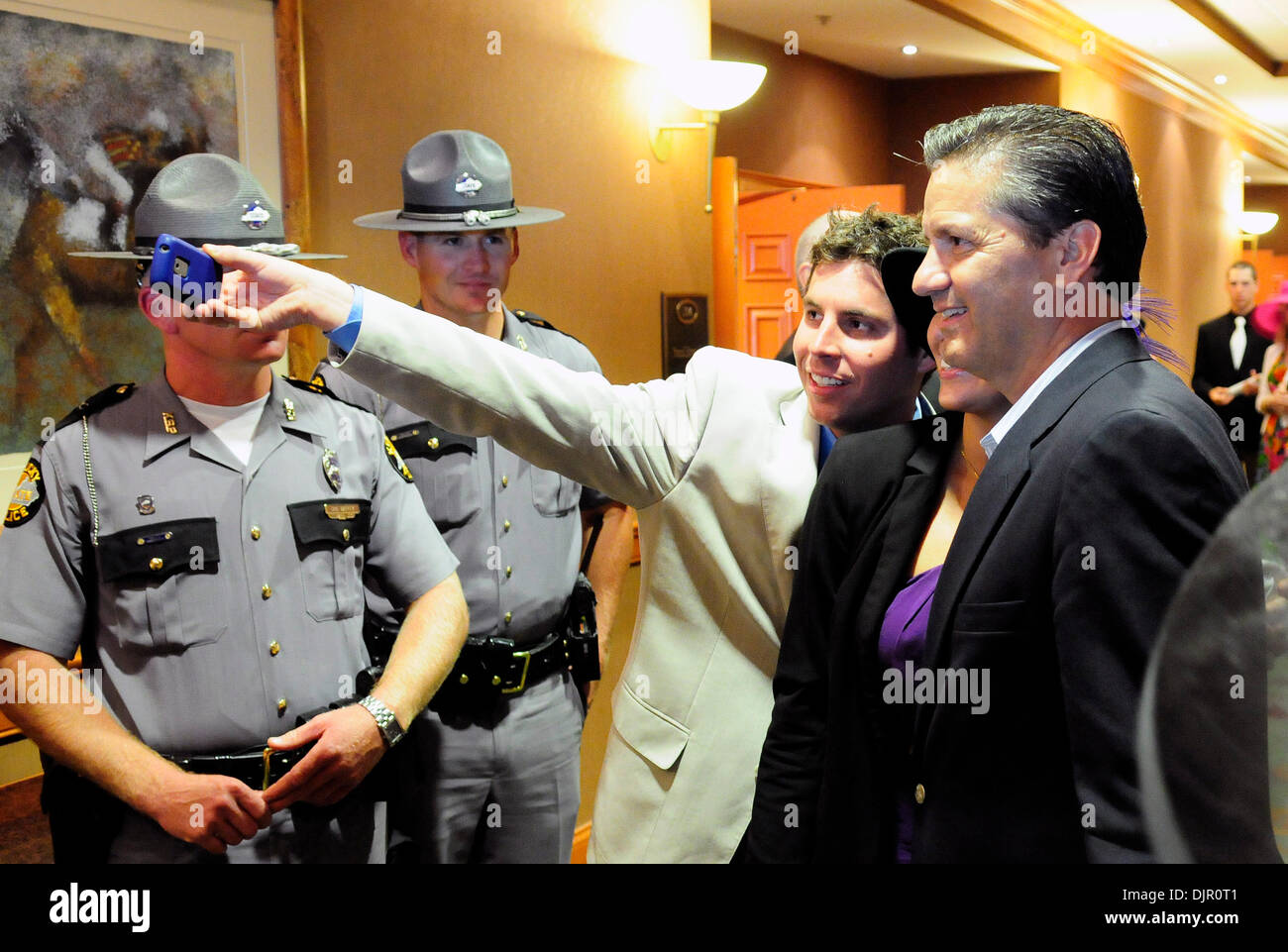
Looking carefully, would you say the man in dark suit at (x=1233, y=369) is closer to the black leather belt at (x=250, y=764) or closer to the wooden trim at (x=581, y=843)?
the wooden trim at (x=581, y=843)

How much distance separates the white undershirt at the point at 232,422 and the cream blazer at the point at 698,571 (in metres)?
0.64

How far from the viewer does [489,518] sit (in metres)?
2.33

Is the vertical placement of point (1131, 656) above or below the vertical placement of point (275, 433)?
below

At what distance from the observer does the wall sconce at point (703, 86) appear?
414 cm

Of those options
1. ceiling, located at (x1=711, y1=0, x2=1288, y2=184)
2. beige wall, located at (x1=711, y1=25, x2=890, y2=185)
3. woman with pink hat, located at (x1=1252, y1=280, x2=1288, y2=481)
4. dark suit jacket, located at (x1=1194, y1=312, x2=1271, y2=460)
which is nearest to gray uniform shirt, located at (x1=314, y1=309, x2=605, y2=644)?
woman with pink hat, located at (x1=1252, y1=280, x2=1288, y2=481)

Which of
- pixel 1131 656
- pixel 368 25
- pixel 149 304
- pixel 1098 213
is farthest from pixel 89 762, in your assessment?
pixel 368 25

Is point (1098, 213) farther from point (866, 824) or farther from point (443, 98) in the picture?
point (443, 98)

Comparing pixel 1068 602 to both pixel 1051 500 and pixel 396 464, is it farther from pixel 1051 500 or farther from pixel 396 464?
pixel 396 464

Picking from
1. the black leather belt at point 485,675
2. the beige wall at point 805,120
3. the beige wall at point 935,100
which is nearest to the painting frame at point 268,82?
the black leather belt at point 485,675

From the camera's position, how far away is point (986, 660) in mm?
1040

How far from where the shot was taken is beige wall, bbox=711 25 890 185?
6.86 m

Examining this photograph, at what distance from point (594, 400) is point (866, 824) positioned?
0.59 metres

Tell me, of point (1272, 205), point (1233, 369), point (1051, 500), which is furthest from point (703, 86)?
point (1272, 205)

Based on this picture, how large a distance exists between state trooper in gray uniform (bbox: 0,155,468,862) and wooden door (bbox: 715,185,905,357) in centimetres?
526
